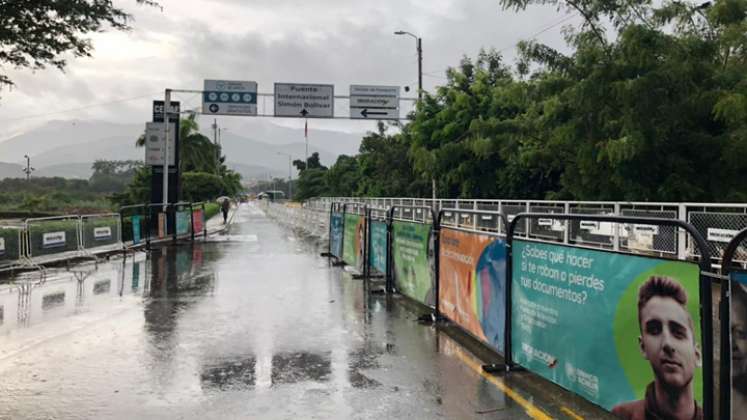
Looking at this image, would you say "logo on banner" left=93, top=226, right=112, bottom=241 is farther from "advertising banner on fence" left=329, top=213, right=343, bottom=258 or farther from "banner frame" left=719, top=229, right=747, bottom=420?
"banner frame" left=719, top=229, right=747, bottom=420

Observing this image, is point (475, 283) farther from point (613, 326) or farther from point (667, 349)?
point (667, 349)

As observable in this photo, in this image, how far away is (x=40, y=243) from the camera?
16.0m

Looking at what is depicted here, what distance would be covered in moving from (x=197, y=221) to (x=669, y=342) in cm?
2730

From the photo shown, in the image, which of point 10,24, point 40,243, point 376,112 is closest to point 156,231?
point 40,243

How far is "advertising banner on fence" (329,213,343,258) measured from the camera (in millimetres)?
16922

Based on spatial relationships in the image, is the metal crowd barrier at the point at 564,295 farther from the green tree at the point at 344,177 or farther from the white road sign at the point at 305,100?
the green tree at the point at 344,177

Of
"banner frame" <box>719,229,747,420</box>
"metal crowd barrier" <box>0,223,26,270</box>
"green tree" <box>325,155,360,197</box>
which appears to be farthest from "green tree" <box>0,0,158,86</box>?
"green tree" <box>325,155,360,197</box>

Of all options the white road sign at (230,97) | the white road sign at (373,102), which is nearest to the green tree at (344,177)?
the white road sign at (373,102)

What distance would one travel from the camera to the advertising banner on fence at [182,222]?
1043 inches

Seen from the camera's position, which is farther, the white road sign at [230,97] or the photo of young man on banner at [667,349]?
the white road sign at [230,97]

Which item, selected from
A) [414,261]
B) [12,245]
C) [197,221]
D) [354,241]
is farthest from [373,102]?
[414,261]

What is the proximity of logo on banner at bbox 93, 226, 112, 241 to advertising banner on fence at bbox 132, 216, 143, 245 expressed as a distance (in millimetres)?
1546

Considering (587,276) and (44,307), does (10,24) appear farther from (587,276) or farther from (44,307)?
(587,276)

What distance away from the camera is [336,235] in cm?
1764
